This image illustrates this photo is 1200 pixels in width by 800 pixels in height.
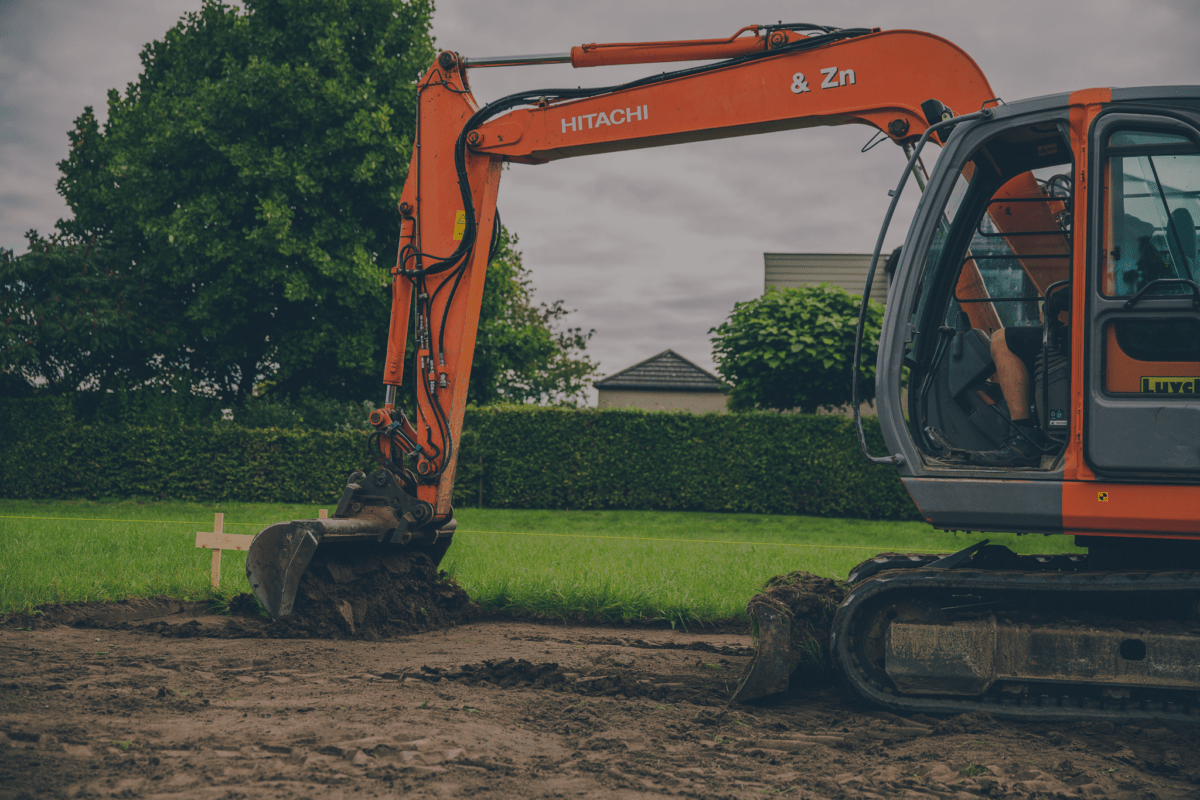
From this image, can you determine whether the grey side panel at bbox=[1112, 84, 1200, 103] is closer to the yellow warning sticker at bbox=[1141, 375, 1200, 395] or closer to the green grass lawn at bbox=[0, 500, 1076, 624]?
the yellow warning sticker at bbox=[1141, 375, 1200, 395]

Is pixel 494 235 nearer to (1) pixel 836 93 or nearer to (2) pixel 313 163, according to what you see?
(1) pixel 836 93

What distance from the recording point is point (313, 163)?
19.6 meters

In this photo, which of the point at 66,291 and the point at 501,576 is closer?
the point at 501,576

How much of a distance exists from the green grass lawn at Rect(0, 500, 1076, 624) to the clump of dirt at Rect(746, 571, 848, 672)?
203 centimetres

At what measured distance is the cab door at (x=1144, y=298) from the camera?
12.6ft

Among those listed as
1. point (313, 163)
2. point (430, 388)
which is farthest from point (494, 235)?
point (313, 163)

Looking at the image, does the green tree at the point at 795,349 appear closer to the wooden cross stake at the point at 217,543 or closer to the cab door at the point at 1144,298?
the wooden cross stake at the point at 217,543

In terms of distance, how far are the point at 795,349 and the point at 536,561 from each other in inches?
365

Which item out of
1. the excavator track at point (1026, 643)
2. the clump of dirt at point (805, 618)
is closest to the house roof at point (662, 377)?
the clump of dirt at point (805, 618)

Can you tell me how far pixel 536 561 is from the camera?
8914 mm

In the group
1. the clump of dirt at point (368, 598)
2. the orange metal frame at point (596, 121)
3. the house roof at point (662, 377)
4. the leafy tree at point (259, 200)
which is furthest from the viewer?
the house roof at point (662, 377)

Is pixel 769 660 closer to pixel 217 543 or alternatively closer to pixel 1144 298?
pixel 1144 298

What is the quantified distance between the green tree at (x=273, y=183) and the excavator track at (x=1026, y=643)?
17.1 meters

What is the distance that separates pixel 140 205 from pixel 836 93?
19014 mm
